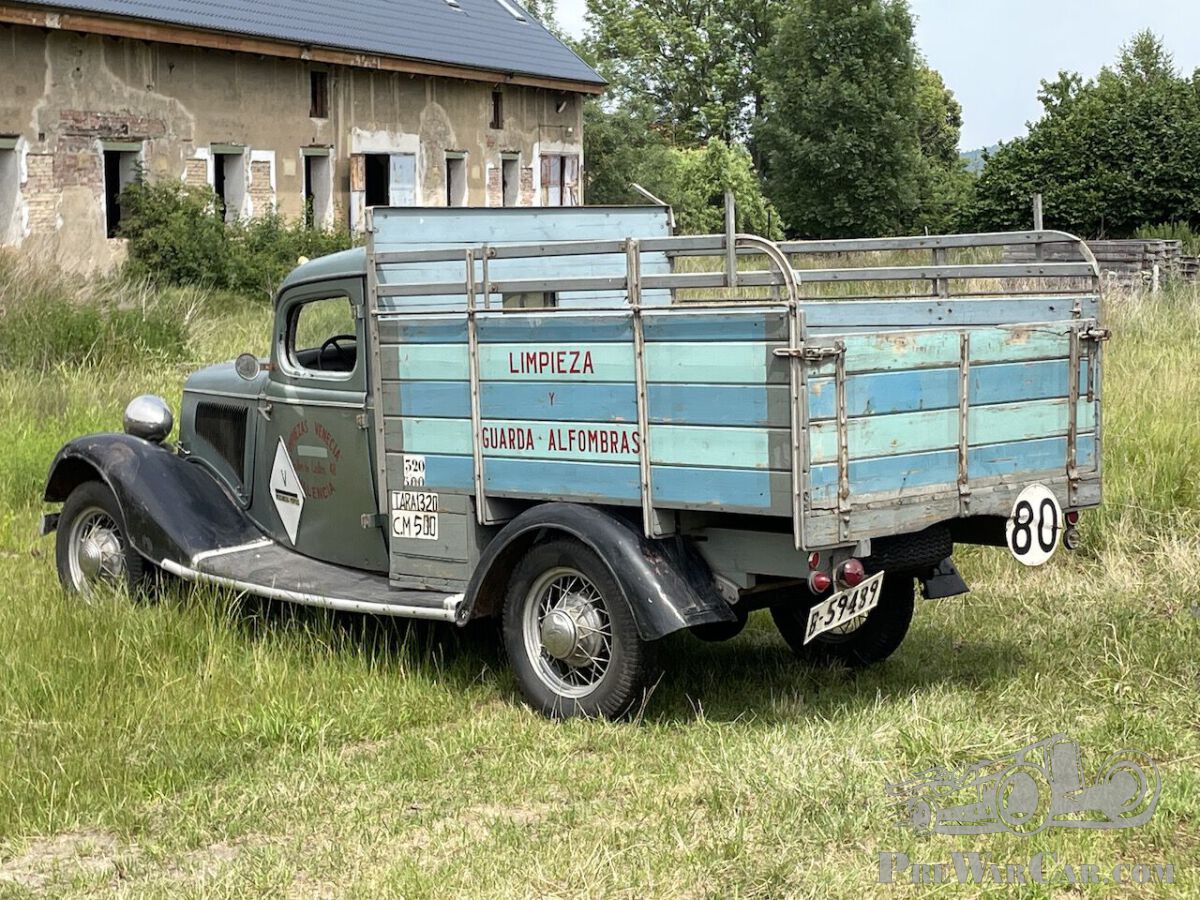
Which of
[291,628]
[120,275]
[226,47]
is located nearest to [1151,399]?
[291,628]

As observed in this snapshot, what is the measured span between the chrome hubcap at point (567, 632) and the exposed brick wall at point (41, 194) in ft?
57.4

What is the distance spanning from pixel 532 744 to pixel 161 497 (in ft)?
8.74

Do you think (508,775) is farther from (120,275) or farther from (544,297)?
(120,275)

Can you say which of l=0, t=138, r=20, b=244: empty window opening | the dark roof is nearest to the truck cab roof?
l=0, t=138, r=20, b=244: empty window opening

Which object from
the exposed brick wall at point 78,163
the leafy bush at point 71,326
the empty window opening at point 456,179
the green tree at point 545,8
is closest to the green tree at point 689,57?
the green tree at point 545,8

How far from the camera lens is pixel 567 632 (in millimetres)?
5887

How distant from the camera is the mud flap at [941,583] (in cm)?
637

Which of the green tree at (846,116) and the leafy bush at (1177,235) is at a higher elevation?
the green tree at (846,116)

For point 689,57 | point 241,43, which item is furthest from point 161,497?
point 689,57

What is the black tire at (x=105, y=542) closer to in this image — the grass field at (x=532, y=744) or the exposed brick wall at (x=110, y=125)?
the grass field at (x=532, y=744)

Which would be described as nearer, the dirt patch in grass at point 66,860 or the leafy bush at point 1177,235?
the dirt patch in grass at point 66,860

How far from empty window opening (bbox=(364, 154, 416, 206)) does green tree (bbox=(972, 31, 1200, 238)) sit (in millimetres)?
12439

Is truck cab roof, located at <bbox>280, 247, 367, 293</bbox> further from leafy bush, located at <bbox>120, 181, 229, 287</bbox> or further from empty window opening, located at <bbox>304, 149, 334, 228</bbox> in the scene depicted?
empty window opening, located at <bbox>304, 149, 334, 228</bbox>

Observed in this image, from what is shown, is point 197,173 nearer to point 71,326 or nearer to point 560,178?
point 71,326
